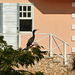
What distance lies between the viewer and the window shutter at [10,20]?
465 inches

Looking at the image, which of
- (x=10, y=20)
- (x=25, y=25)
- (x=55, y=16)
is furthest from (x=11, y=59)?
(x=25, y=25)

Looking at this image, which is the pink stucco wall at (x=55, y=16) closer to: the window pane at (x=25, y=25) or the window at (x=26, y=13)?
the window at (x=26, y=13)

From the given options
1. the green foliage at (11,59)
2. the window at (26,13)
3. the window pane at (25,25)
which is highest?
the window at (26,13)

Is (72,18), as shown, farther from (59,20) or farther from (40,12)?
(40,12)

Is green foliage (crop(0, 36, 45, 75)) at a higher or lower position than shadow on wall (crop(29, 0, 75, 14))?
lower

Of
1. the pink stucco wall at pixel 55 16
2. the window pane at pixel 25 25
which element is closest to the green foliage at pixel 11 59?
the pink stucco wall at pixel 55 16

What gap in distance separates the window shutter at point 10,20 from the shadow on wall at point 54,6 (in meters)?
0.94

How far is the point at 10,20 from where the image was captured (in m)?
11.9

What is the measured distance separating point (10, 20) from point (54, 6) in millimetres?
2045

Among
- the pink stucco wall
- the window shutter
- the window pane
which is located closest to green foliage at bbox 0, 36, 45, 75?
the window shutter

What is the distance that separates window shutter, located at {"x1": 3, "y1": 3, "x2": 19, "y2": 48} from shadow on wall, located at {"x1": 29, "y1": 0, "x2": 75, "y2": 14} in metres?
0.94

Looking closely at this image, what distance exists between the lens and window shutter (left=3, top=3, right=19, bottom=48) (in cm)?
1182

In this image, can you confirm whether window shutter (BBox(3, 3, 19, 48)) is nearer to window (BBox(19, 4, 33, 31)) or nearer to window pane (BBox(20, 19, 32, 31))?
window (BBox(19, 4, 33, 31))

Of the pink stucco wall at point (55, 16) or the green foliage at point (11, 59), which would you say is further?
the pink stucco wall at point (55, 16)
